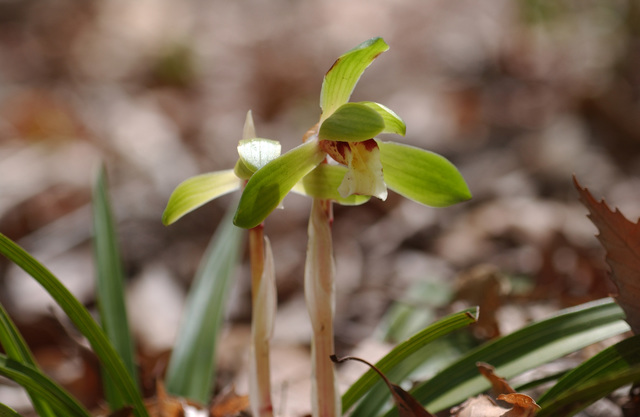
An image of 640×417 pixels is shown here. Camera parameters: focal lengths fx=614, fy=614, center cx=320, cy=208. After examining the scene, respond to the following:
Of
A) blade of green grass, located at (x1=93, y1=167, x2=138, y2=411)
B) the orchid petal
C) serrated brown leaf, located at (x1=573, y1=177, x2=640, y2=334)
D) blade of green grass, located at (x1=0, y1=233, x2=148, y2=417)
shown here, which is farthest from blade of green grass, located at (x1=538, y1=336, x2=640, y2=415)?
blade of green grass, located at (x1=93, y1=167, x2=138, y2=411)

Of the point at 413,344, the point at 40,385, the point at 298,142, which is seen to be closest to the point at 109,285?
the point at 40,385

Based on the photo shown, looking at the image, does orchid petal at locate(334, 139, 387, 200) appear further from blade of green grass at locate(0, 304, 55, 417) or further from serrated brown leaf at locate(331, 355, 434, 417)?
blade of green grass at locate(0, 304, 55, 417)

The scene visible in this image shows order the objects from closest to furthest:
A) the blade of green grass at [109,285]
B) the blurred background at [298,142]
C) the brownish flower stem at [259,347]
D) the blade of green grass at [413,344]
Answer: the blade of green grass at [413,344]
the brownish flower stem at [259,347]
the blade of green grass at [109,285]
the blurred background at [298,142]

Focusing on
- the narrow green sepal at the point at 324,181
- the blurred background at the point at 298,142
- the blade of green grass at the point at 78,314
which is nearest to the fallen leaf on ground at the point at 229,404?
the blurred background at the point at 298,142

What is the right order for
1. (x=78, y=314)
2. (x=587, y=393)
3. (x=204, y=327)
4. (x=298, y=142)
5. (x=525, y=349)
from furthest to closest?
(x=298, y=142) < (x=204, y=327) < (x=525, y=349) < (x=78, y=314) < (x=587, y=393)

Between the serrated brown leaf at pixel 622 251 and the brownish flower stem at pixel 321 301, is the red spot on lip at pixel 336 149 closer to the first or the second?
the brownish flower stem at pixel 321 301

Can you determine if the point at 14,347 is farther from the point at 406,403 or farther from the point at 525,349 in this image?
the point at 525,349

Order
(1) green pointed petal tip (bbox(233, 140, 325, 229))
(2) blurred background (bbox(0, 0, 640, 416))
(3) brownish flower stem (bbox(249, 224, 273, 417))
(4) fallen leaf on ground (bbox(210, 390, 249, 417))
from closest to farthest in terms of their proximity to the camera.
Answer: (1) green pointed petal tip (bbox(233, 140, 325, 229)) < (3) brownish flower stem (bbox(249, 224, 273, 417)) < (4) fallen leaf on ground (bbox(210, 390, 249, 417)) < (2) blurred background (bbox(0, 0, 640, 416))
